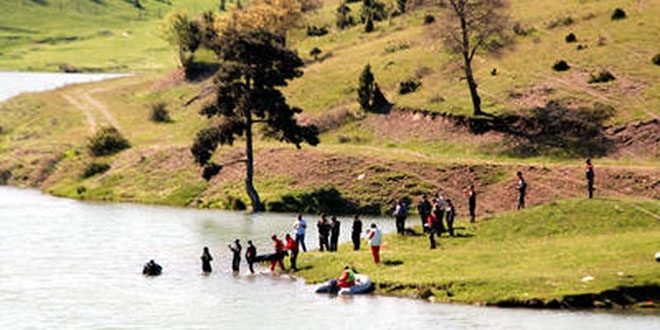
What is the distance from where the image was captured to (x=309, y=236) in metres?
72.5

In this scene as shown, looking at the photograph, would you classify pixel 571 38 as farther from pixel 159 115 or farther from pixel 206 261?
pixel 206 261

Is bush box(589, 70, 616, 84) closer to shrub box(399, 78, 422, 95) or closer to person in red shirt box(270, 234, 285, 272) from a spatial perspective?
shrub box(399, 78, 422, 95)

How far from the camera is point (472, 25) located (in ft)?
326

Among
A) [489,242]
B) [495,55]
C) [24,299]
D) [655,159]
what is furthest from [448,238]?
[495,55]

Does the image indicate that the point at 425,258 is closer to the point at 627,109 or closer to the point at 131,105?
the point at 627,109

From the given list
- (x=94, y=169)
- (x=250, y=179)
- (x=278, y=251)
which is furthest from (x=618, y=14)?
(x=278, y=251)

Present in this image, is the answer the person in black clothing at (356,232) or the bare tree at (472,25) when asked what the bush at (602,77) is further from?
the person in black clothing at (356,232)

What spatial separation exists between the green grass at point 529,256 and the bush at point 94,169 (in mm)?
48770

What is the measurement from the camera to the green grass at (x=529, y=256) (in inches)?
1874

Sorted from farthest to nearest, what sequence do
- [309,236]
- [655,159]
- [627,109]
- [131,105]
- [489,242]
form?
[131,105], [627,109], [655,159], [309,236], [489,242]

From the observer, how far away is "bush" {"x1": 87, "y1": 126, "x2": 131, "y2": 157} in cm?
11075

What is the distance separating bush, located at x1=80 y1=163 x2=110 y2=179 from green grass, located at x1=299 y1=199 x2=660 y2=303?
48.8 meters

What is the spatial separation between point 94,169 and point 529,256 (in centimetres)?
6317

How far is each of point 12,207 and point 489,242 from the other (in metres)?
49.6
